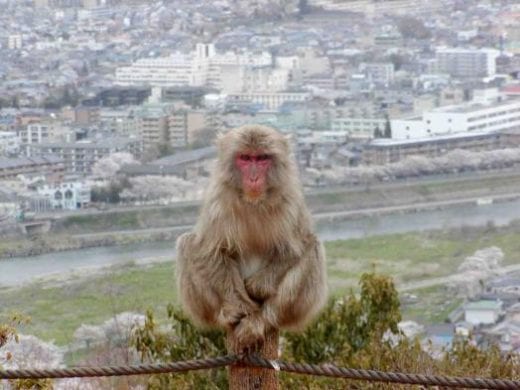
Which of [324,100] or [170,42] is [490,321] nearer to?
[324,100]

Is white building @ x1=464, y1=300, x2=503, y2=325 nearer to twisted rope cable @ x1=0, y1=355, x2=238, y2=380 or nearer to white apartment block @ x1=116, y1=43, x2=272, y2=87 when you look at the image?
twisted rope cable @ x1=0, y1=355, x2=238, y2=380

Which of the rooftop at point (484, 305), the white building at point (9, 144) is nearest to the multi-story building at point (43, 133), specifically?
the white building at point (9, 144)

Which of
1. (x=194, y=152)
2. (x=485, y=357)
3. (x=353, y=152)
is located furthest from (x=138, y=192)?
(x=485, y=357)

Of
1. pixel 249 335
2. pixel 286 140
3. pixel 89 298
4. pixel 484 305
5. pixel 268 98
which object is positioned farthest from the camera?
pixel 268 98

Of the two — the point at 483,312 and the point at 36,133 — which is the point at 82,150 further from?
the point at 483,312

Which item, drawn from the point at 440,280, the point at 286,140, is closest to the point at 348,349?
the point at 286,140

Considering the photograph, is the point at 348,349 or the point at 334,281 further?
the point at 334,281
